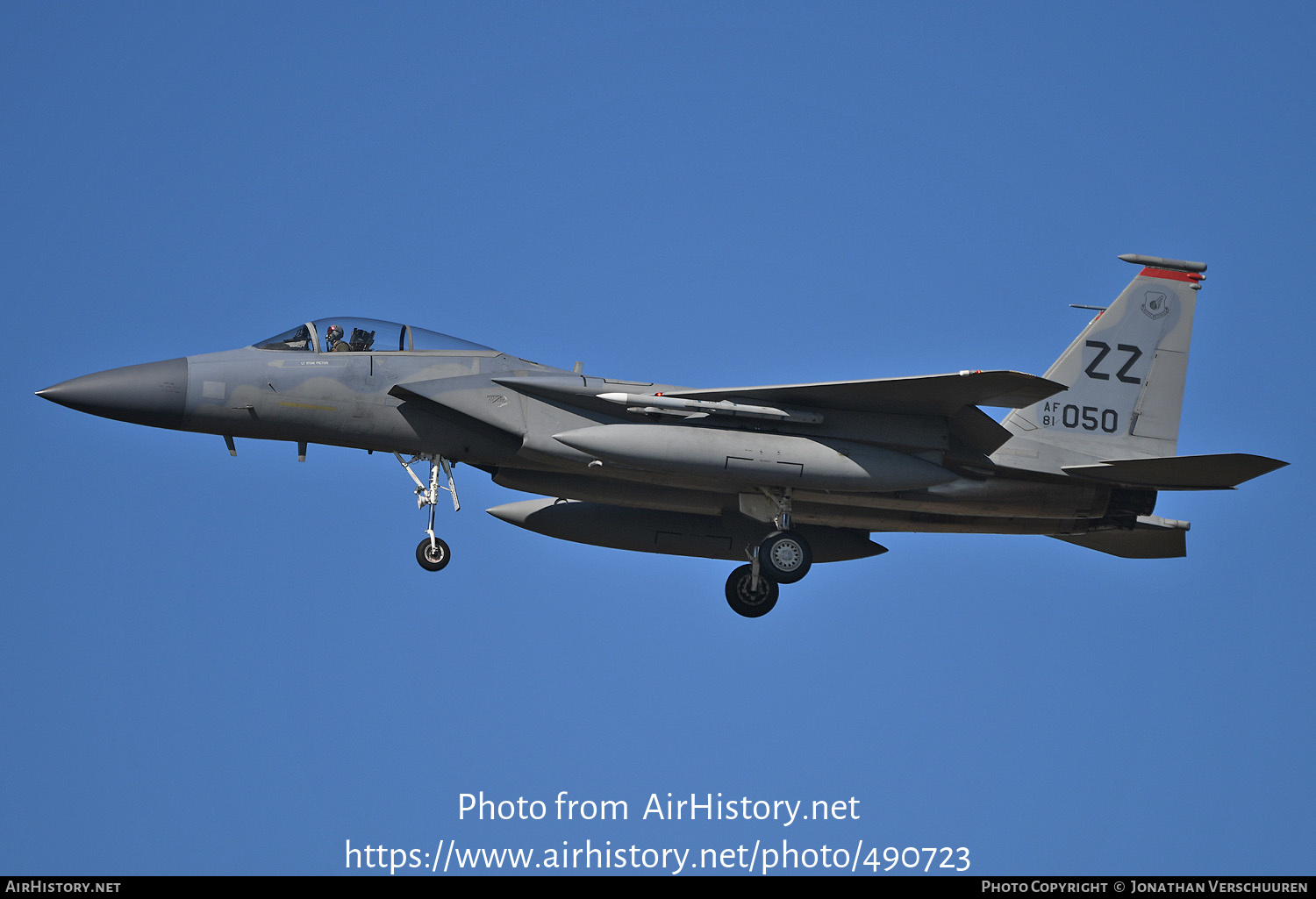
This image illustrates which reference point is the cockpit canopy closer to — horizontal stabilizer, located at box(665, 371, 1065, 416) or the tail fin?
horizontal stabilizer, located at box(665, 371, 1065, 416)

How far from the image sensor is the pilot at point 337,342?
53.5 ft

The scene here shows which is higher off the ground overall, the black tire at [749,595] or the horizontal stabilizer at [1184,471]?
the horizontal stabilizer at [1184,471]

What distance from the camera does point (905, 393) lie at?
15.8m

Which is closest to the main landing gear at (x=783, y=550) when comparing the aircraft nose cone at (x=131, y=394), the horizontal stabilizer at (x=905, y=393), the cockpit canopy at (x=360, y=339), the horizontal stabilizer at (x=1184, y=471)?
the horizontal stabilizer at (x=905, y=393)

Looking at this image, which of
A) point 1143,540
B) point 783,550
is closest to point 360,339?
point 783,550

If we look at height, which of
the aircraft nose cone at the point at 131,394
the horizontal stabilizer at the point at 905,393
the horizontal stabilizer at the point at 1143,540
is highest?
the horizontal stabilizer at the point at 905,393

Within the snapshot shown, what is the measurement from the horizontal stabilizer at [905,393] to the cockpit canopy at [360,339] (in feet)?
9.35

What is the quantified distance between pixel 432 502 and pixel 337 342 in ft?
6.99

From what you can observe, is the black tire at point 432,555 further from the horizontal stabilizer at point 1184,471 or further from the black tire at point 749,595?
the horizontal stabilizer at point 1184,471

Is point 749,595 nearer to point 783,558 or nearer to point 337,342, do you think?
point 783,558

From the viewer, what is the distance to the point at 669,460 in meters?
15.3
